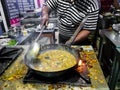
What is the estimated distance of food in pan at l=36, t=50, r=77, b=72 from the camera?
1.09 meters

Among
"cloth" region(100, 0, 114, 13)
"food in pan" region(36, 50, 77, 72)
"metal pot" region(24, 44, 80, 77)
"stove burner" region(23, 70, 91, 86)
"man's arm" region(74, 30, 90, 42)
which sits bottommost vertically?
"stove burner" region(23, 70, 91, 86)

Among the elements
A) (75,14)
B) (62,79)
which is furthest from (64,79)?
(75,14)

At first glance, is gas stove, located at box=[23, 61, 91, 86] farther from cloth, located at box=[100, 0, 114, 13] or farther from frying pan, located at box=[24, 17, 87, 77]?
cloth, located at box=[100, 0, 114, 13]

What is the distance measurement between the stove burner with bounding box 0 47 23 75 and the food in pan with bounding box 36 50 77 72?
0.92ft

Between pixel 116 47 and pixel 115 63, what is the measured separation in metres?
0.26

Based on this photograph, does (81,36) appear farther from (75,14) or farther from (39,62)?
(39,62)

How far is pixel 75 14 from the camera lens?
1.74 metres

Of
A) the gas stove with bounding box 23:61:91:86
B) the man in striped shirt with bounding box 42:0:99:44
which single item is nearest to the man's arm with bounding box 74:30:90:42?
the man in striped shirt with bounding box 42:0:99:44

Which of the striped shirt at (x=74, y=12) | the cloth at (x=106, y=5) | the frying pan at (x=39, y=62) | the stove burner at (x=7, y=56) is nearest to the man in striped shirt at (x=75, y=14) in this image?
the striped shirt at (x=74, y=12)

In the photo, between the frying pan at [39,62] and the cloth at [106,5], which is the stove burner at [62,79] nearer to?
the frying pan at [39,62]

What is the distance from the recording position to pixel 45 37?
280cm

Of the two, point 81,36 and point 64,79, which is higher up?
point 81,36

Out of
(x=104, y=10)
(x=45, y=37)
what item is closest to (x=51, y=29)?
(x=45, y=37)

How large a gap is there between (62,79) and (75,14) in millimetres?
962
